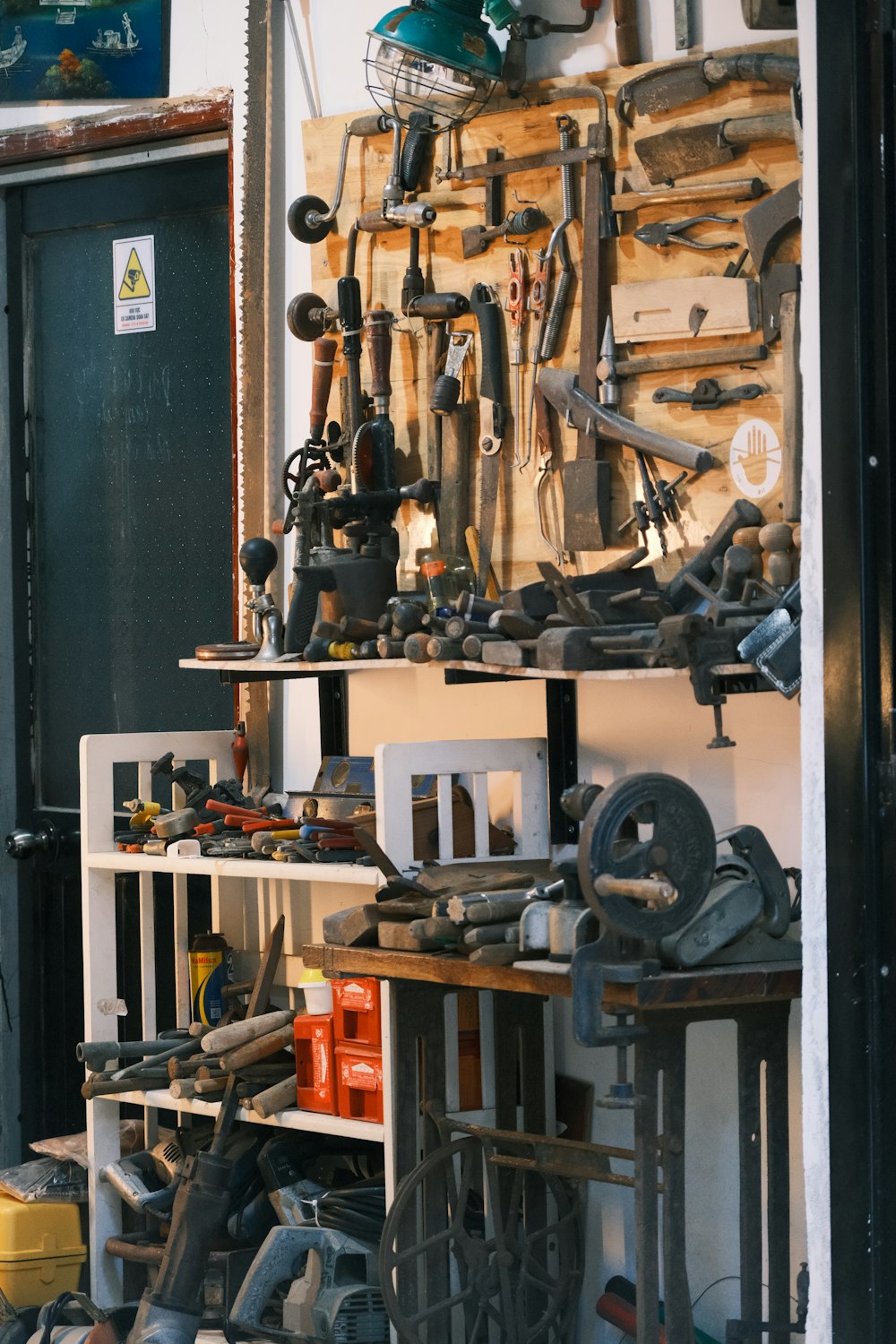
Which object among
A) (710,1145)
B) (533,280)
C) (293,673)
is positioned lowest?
(710,1145)

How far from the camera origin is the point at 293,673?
3533 millimetres

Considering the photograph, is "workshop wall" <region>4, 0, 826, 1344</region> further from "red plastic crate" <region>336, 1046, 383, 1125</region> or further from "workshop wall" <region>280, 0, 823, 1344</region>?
"red plastic crate" <region>336, 1046, 383, 1125</region>

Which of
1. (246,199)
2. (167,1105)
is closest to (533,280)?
(246,199)

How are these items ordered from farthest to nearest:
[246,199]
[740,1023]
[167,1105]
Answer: [246,199], [167,1105], [740,1023]

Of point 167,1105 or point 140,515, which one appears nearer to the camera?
point 167,1105

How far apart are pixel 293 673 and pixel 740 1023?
1329 mm

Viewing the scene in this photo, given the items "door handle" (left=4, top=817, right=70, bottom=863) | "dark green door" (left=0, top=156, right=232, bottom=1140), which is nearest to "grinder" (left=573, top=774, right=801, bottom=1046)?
"dark green door" (left=0, top=156, right=232, bottom=1140)

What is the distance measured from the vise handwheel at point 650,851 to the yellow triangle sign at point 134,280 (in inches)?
89.5

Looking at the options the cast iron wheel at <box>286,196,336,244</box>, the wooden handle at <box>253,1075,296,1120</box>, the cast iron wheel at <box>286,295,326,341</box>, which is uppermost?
the cast iron wheel at <box>286,196,336,244</box>

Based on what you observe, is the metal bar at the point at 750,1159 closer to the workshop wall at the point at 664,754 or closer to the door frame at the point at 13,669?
the workshop wall at the point at 664,754

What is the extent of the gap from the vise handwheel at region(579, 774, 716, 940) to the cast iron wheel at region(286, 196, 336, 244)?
5.41 ft

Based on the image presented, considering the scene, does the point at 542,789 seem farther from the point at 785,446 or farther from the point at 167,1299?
the point at 167,1299

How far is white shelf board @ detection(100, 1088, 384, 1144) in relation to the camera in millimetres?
3082

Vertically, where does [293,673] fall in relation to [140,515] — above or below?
below
